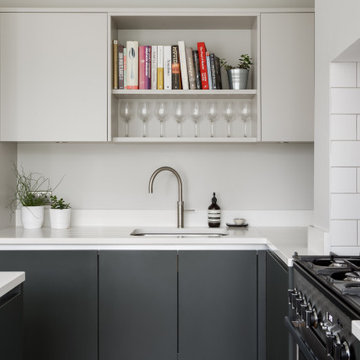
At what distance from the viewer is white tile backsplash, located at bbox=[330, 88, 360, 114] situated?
218 cm

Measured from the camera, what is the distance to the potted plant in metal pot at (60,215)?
3.14 meters

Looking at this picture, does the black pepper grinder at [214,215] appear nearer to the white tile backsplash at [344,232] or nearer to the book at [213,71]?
the book at [213,71]

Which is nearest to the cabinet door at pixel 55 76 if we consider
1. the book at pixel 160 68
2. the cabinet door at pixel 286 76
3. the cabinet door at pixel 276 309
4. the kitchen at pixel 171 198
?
the kitchen at pixel 171 198

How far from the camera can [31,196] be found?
127 inches

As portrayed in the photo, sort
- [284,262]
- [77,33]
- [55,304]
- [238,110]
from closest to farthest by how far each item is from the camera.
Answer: [284,262] → [55,304] → [77,33] → [238,110]

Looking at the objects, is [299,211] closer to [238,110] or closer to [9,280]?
[238,110]

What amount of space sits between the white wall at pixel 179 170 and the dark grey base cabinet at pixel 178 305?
70cm

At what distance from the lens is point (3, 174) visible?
3186mm

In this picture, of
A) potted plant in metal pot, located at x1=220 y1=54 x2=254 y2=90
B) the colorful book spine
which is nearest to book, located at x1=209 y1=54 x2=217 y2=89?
the colorful book spine

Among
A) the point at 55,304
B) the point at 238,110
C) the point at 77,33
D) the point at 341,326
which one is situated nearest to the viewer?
the point at 341,326

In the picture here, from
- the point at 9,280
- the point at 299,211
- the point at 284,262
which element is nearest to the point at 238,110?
the point at 299,211

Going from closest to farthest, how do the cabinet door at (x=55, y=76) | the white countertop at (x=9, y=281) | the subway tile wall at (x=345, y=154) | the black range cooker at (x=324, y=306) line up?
1. the black range cooker at (x=324, y=306)
2. the white countertop at (x=9, y=281)
3. the subway tile wall at (x=345, y=154)
4. the cabinet door at (x=55, y=76)

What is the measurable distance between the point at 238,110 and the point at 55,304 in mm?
1752

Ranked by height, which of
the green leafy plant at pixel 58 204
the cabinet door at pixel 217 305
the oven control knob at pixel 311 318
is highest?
the green leafy plant at pixel 58 204
